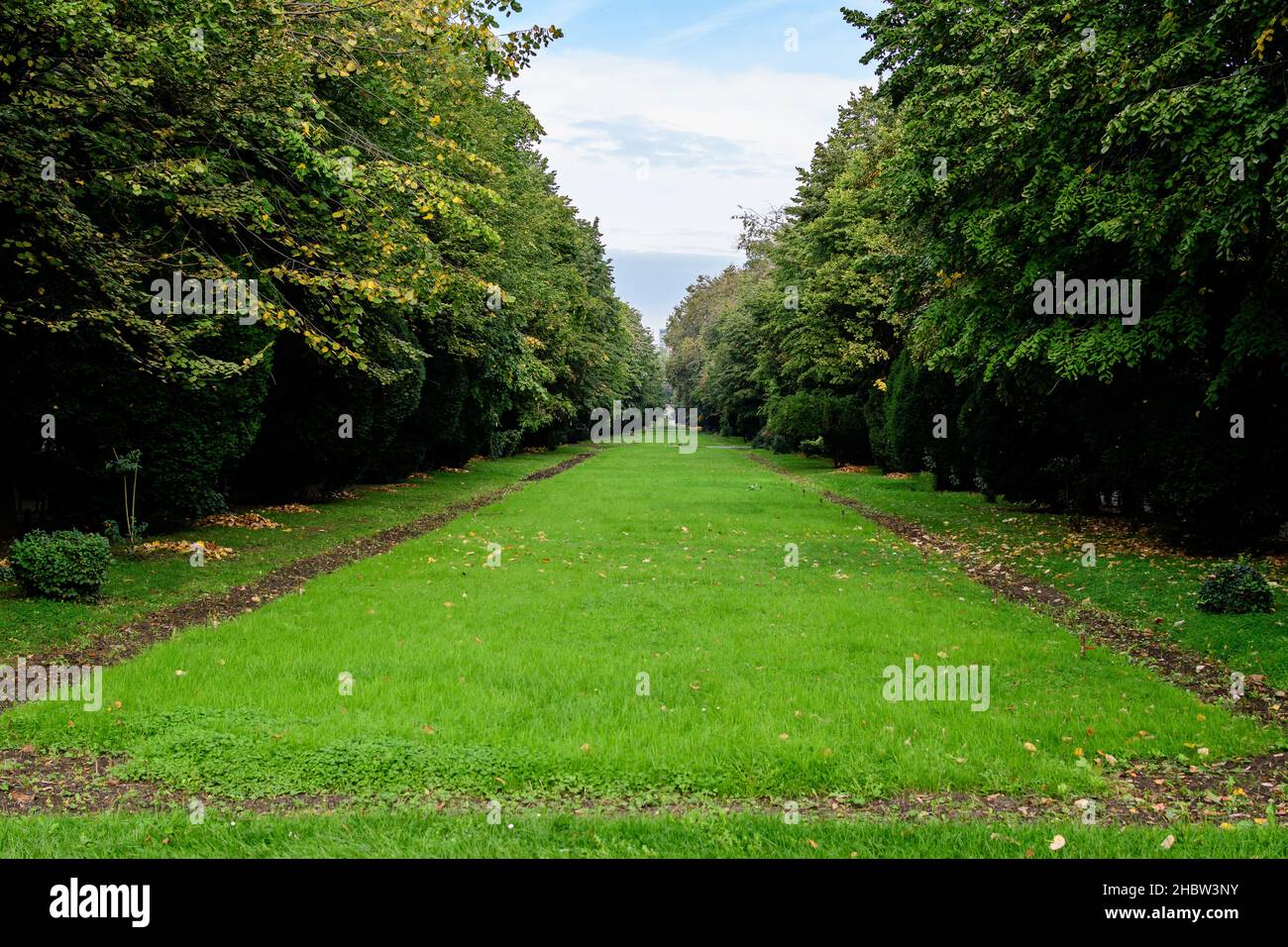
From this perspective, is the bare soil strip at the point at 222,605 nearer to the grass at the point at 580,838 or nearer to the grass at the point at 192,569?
the grass at the point at 192,569

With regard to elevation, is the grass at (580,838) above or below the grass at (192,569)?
below

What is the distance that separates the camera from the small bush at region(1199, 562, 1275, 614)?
30.4ft

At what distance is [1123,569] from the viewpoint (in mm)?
12273

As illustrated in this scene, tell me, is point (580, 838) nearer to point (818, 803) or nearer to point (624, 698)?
point (818, 803)

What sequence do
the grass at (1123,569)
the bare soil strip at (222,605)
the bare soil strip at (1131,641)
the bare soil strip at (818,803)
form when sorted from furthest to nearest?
1. the grass at (1123,569)
2. the bare soil strip at (222,605)
3. the bare soil strip at (1131,641)
4. the bare soil strip at (818,803)

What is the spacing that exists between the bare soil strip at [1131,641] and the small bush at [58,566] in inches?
452

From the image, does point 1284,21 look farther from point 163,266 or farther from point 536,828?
point 163,266

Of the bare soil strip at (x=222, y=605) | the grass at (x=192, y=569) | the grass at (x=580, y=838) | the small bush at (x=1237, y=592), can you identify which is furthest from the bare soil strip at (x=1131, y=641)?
the grass at (x=192, y=569)

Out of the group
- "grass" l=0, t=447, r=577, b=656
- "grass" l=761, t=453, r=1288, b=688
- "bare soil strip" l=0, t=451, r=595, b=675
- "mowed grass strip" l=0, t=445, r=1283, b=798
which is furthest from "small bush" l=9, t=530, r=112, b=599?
"grass" l=761, t=453, r=1288, b=688

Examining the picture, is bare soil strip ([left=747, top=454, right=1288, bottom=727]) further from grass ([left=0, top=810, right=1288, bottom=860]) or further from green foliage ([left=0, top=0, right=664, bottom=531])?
green foliage ([left=0, top=0, right=664, bottom=531])

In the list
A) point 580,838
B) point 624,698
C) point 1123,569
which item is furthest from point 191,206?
point 1123,569

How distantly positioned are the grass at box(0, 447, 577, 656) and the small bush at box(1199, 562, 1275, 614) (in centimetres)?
1243

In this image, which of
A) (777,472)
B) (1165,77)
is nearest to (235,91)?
(1165,77)

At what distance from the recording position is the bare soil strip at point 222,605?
8125 millimetres
